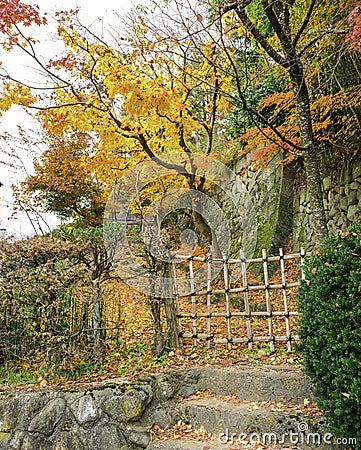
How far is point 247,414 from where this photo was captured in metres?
3.37

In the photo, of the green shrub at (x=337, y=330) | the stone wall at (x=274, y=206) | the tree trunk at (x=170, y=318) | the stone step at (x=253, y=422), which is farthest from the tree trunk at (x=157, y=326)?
the stone wall at (x=274, y=206)

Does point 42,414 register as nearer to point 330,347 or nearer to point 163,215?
point 330,347

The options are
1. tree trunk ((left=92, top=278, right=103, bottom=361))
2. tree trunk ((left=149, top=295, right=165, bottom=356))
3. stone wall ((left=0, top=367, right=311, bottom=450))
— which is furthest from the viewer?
tree trunk ((left=149, top=295, right=165, bottom=356))

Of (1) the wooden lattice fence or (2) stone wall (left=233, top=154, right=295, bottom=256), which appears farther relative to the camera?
(2) stone wall (left=233, top=154, right=295, bottom=256)

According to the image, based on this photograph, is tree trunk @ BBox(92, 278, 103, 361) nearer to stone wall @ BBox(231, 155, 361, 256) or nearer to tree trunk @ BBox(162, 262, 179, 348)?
tree trunk @ BBox(162, 262, 179, 348)

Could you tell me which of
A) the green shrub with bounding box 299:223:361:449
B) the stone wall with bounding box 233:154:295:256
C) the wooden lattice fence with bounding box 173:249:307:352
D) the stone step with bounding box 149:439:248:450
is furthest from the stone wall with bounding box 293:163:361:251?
the stone step with bounding box 149:439:248:450

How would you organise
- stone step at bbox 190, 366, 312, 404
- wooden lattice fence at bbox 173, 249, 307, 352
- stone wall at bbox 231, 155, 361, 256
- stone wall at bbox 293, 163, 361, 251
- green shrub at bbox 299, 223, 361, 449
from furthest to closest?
stone wall at bbox 231, 155, 361, 256, stone wall at bbox 293, 163, 361, 251, wooden lattice fence at bbox 173, 249, 307, 352, stone step at bbox 190, 366, 312, 404, green shrub at bbox 299, 223, 361, 449

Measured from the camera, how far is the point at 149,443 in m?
3.38

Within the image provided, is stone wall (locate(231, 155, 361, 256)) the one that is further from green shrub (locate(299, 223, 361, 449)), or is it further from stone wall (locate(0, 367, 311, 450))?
green shrub (locate(299, 223, 361, 449))

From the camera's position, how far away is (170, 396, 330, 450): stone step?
3116 mm

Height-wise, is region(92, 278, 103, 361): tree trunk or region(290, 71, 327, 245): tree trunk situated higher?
region(290, 71, 327, 245): tree trunk

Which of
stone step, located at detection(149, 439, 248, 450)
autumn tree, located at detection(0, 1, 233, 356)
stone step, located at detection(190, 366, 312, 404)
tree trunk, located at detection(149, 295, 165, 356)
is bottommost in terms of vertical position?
stone step, located at detection(149, 439, 248, 450)

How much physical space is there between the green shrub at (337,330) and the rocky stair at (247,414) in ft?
1.12

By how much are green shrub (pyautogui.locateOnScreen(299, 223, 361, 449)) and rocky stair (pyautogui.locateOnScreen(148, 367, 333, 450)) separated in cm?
34
